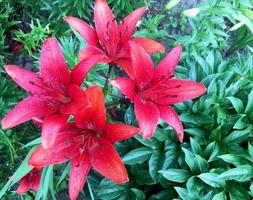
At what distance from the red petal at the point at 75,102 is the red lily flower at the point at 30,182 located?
65cm

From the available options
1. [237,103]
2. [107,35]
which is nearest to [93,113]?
[107,35]

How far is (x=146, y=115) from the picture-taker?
3.75 ft

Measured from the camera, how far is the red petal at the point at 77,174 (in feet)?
3.79

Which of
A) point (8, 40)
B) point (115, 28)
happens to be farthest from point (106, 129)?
point (8, 40)

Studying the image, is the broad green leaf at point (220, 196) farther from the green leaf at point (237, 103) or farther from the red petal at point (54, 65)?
the red petal at point (54, 65)

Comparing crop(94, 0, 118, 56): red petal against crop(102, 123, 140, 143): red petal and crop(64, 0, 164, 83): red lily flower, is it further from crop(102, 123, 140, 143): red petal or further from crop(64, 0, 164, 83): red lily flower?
crop(102, 123, 140, 143): red petal

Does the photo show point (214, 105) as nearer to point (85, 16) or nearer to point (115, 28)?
point (115, 28)

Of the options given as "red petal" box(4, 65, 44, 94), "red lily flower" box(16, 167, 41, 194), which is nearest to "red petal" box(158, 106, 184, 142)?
"red petal" box(4, 65, 44, 94)

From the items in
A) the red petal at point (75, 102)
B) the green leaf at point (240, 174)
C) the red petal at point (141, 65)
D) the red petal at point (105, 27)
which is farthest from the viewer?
the green leaf at point (240, 174)

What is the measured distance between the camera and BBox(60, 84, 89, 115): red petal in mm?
1050

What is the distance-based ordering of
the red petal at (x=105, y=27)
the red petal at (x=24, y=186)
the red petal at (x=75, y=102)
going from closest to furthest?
the red petal at (x=75, y=102) < the red petal at (x=105, y=27) < the red petal at (x=24, y=186)

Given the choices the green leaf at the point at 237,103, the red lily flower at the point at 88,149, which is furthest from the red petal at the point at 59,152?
the green leaf at the point at 237,103

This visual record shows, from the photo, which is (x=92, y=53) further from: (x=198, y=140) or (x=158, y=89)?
(x=198, y=140)

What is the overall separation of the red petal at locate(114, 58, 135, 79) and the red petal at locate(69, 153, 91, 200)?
275 mm
